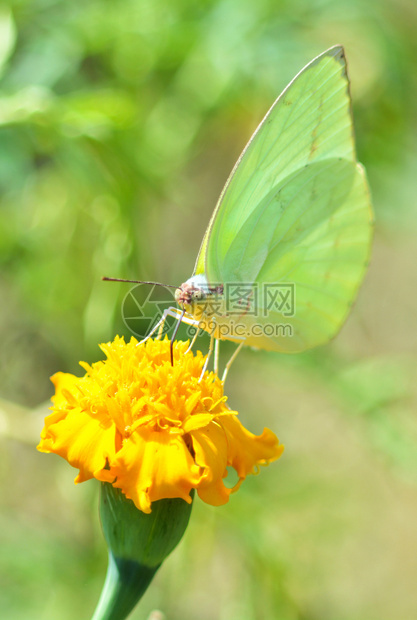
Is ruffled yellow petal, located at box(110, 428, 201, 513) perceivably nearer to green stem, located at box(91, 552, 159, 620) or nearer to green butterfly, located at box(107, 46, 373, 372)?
green stem, located at box(91, 552, 159, 620)

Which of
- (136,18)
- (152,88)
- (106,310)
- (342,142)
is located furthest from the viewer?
(152,88)

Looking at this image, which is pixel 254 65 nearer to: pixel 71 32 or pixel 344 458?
pixel 71 32

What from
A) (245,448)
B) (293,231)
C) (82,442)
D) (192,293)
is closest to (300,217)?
(293,231)

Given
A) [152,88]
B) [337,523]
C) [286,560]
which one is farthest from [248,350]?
[152,88]

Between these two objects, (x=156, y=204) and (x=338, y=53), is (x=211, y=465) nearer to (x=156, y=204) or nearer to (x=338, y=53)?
(x=338, y=53)

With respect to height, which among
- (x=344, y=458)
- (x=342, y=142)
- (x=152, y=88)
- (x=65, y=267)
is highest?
(x=152, y=88)

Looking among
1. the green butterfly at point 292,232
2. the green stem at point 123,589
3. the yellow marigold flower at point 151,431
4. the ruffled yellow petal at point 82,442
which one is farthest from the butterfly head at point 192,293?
the green stem at point 123,589

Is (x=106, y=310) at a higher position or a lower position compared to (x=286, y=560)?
higher

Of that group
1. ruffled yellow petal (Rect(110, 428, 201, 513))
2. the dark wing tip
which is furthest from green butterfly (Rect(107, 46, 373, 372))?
ruffled yellow petal (Rect(110, 428, 201, 513))
